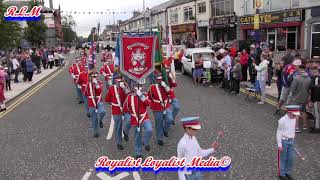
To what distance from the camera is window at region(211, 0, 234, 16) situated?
135 feet

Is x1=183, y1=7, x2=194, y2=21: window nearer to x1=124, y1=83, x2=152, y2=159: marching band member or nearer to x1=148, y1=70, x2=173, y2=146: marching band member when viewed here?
x1=148, y1=70, x2=173, y2=146: marching band member

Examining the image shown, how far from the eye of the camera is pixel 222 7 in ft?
140

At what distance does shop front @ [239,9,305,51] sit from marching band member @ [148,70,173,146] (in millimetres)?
21733

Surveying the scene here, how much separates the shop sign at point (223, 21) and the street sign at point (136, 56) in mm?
32320

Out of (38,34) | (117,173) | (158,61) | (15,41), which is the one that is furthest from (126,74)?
(38,34)

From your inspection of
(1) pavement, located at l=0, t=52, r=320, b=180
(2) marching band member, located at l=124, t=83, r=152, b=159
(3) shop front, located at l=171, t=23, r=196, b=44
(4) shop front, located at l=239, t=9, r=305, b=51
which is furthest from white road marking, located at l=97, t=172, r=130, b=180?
(3) shop front, located at l=171, t=23, r=196, b=44

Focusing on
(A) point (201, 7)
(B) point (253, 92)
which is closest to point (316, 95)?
(B) point (253, 92)

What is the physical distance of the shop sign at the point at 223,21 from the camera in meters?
39.8

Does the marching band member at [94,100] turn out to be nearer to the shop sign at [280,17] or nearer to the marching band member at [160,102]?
the marching band member at [160,102]

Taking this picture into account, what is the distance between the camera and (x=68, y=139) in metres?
10.0

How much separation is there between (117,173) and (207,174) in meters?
1.83

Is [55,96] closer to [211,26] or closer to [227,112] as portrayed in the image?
[227,112]

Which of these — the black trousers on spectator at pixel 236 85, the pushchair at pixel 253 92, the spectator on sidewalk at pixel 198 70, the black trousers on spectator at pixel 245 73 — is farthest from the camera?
the spectator on sidewalk at pixel 198 70

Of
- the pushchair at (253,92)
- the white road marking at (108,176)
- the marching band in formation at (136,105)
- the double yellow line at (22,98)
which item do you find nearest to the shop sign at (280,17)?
the pushchair at (253,92)
